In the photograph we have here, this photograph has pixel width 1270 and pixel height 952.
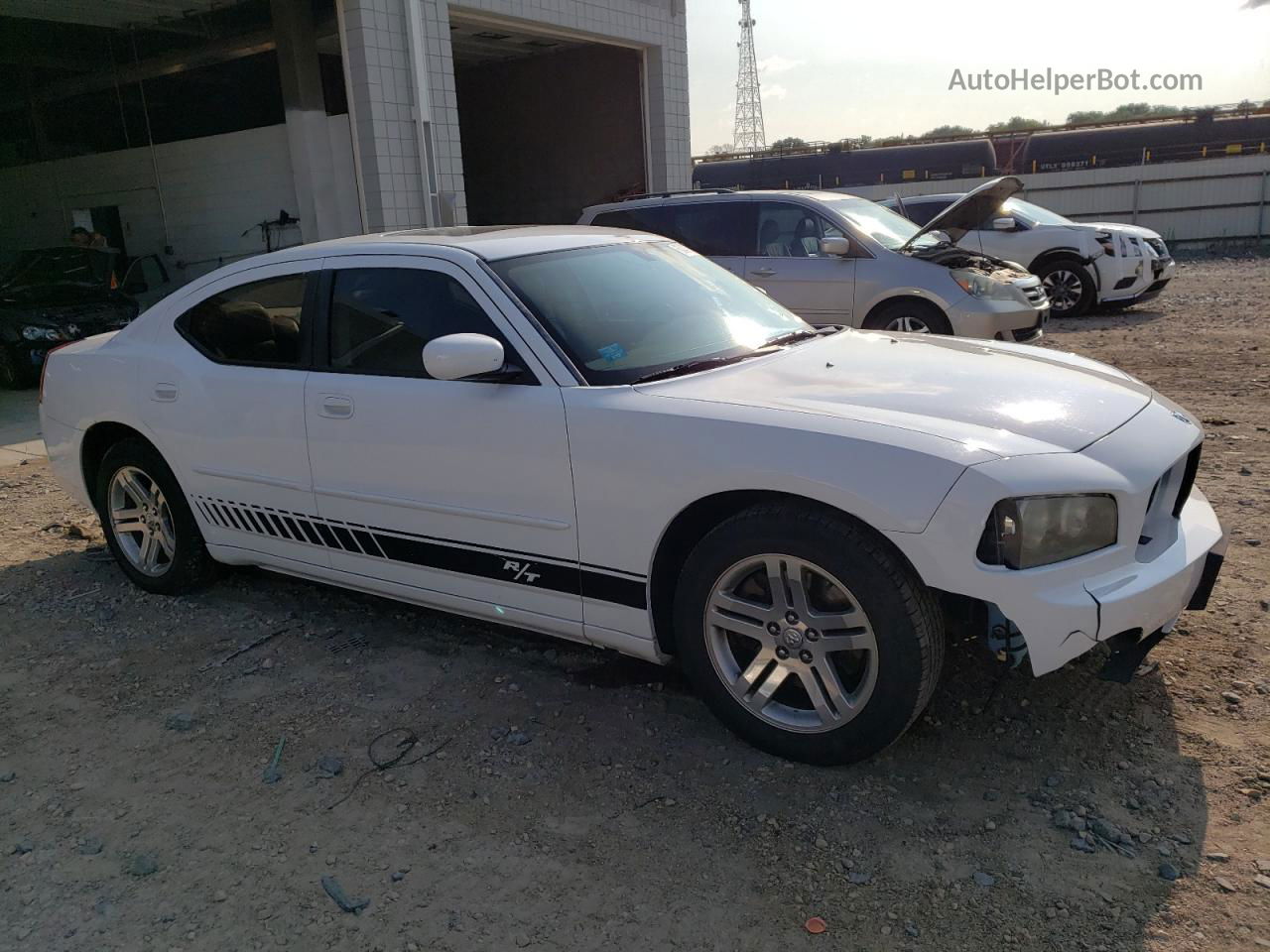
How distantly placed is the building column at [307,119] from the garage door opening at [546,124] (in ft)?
7.91

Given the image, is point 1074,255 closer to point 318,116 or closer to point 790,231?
point 790,231

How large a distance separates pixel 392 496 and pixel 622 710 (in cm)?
120

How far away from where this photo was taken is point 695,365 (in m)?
3.54

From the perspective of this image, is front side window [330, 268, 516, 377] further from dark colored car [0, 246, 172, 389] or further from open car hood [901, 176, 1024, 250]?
dark colored car [0, 246, 172, 389]

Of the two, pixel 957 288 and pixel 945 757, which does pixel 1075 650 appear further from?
pixel 957 288

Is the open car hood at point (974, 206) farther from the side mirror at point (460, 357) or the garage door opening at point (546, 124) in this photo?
the garage door opening at point (546, 124)

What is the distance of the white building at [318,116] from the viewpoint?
439 inches

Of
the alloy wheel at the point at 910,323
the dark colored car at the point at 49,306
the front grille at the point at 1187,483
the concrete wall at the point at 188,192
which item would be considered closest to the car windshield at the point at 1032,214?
the alloy wheel at the point at 910,323

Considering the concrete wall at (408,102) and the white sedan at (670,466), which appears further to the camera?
the concrete wall at (408,102)

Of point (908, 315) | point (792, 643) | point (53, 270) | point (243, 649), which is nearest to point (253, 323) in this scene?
point (243, 649)

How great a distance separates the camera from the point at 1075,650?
2.73 m

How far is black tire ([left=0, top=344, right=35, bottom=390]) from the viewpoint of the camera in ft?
37.0

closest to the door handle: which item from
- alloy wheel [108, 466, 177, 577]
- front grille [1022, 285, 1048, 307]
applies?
alloy wheel [108, 466, 177, 577]

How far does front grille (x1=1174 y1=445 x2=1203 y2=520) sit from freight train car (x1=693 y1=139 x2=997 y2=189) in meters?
21.7
